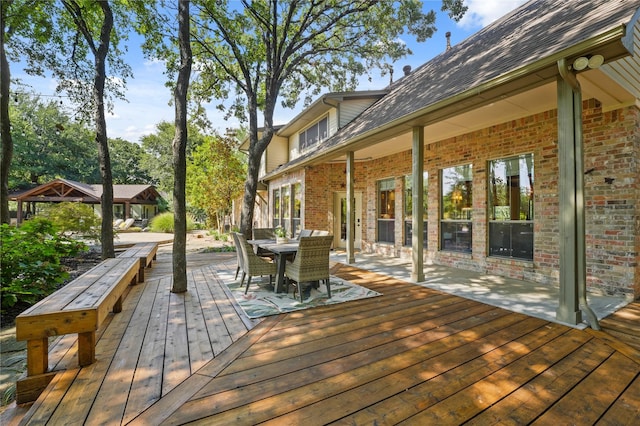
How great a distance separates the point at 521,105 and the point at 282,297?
4.82m

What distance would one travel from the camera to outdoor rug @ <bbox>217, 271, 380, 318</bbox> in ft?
12.3

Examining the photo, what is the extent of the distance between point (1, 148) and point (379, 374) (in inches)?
407

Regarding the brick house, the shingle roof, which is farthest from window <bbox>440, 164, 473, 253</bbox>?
the shingle roof

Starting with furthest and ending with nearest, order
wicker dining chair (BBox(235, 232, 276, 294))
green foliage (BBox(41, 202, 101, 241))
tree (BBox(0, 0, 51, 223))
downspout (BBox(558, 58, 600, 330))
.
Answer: green foliage (BBox(41, 202, 101, 241)), tree (BBox(0, 0, 51, 223)), wicker dining chair (BBox(235, 232, 276, 294)), downspout (BBox(558, 58, 600, 330))

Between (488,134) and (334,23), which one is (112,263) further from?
(334,23)

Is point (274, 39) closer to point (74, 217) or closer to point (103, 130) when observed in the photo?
point (103, 130)

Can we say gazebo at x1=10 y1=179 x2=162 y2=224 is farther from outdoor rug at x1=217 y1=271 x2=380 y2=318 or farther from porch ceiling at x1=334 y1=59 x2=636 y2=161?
porch ceiling at x1=334 y1=59 x2=636 y2=161

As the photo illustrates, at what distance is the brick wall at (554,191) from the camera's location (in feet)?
13.1

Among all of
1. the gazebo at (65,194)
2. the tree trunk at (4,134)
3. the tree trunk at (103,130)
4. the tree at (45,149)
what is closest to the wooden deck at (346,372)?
the tree trunk at (103,130)

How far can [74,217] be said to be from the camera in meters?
9.05

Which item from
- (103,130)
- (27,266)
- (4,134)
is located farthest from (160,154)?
(27,266)

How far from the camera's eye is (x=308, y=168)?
9539 millimetres

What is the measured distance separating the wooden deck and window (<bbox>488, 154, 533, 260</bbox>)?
2.26 meters

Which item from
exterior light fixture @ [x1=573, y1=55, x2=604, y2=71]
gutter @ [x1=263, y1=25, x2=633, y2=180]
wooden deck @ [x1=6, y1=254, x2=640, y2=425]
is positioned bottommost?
wooden deck @ [x1=6, y1=254, x2=640, y2=425]
